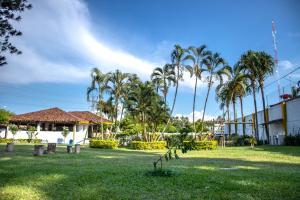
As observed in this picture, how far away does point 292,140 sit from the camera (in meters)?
29.3

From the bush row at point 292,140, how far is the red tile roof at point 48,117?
2506 cm

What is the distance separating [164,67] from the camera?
3077 cm

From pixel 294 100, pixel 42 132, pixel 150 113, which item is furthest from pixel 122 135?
pixel 294 100

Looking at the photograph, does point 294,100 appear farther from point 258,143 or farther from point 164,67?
point 164,67

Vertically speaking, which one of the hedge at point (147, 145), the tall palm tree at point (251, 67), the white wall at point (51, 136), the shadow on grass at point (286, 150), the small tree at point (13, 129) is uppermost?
the tall palm tree at point (251, 67)

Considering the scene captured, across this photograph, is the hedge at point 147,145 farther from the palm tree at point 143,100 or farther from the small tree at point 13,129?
the small tree at point 13,129

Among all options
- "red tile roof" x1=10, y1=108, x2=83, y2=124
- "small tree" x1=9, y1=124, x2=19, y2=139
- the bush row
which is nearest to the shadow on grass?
the bush row

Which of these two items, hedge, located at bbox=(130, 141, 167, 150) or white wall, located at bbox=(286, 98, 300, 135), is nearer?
hedge, located at bbox=(130, 141, 167, 150)

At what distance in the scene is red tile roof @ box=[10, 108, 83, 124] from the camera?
124ft

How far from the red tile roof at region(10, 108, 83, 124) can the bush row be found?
82.2ft

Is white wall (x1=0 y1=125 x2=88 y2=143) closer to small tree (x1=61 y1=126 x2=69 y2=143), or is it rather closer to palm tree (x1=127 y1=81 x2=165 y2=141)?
small tree (x1=61 y1=126 x2=69 y2=143)

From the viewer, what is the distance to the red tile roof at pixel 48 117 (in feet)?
124

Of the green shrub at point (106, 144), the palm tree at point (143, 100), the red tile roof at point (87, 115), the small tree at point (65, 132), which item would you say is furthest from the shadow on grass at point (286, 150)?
the red tile roof at point (87, 115)

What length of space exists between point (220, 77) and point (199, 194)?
23039mm
